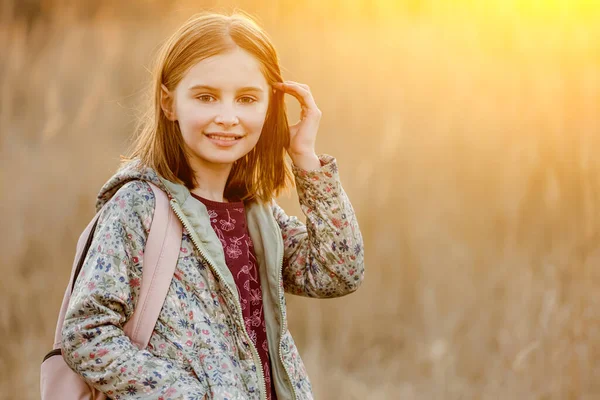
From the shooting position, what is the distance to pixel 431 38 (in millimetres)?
3896

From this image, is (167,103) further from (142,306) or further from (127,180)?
(142,306)

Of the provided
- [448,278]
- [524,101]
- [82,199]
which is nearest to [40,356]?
[82,199]

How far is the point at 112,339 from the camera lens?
1.59 metres

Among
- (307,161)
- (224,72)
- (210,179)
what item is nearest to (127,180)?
(210,179)

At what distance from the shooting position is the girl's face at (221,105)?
181cm

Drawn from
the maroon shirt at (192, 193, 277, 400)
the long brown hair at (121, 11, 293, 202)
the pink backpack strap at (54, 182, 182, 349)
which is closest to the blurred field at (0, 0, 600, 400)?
the long brown hair at (121, 11, 293, 202)

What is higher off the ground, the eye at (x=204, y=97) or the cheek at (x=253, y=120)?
the eye at (x=204, y=97)

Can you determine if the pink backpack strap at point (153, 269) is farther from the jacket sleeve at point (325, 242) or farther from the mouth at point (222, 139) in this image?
the jacket sleeve at point (325, 242)

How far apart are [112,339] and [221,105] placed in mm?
544

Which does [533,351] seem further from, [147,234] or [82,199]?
[147,234]

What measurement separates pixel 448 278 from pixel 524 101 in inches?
36.0

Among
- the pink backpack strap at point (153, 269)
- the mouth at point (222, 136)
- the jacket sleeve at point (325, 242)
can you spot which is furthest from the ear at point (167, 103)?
the jacket sleeve at point (325, 242)

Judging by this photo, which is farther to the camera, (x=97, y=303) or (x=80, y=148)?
(x=80, y=148)

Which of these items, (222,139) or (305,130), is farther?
(305,130)
